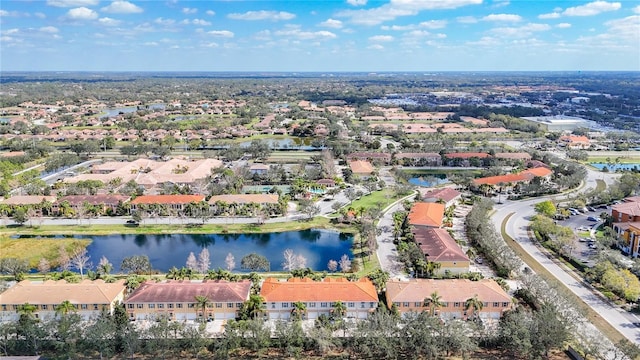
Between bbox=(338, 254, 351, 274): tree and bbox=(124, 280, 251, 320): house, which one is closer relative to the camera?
bbox=(124, 280, 251, 320): house

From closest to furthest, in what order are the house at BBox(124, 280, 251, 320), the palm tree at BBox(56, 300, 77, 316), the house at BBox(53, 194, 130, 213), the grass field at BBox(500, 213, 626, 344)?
1. the grass field at BBox(500, 213, 626, 344)
2. the palm tree at BBox(56, 300, 77, 316)
3. the house at BBox(124, 280, 251, 320)
4. the house at BBox(53, 194, 130, 213)

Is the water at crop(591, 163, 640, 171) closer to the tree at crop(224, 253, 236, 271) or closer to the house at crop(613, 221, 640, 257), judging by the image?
the house at crop(613, 221, 640, 257)

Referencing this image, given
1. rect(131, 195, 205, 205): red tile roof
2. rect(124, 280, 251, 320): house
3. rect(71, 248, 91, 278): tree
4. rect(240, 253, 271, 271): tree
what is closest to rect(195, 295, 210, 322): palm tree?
rect(124, 280, 251, 320): house

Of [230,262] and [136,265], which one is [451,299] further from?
[136,265]

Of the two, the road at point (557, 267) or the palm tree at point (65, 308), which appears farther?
the road at point (557, 267)

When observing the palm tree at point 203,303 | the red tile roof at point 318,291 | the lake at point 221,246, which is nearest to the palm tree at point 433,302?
the red tile roof at point 318,291

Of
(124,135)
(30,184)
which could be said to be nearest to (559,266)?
(30,184)

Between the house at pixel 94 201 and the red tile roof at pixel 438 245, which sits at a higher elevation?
the house at pixel 94 201

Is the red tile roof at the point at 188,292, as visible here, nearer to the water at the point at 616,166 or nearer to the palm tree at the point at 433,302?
the palm tree at the point at 433,302
